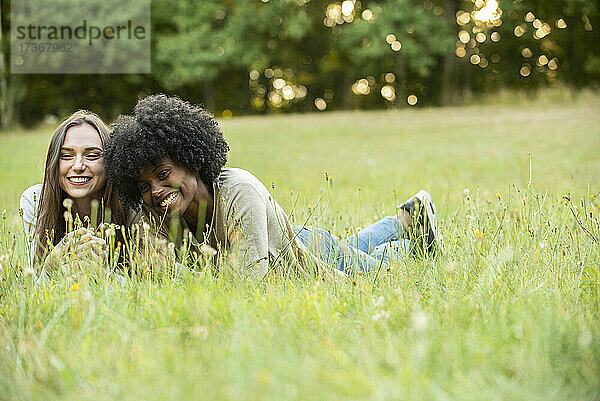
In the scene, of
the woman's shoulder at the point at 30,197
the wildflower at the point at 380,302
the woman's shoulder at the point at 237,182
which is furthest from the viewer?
the woman's shoulder at the point at 30,197

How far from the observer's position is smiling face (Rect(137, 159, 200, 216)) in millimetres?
3568

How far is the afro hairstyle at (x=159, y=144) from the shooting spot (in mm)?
3639

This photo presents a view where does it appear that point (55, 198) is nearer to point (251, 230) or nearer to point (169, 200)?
point (169, 200)

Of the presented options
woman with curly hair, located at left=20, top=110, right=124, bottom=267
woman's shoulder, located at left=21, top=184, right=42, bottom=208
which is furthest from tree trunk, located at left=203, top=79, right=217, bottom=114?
woman with curly hair, located at left=20, top=110, right=124, bottom=267

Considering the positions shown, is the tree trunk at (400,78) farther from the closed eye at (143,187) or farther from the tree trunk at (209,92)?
the closed eye at (143,187)

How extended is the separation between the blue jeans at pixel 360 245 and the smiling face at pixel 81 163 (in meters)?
1.25

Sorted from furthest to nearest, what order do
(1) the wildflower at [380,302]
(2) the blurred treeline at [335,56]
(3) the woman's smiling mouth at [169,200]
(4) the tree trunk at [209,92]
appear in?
(4) the tree trunk at [209,92], (2) the blurred treeline at [335,56], (3) the woman's smiling mouth at [169,200], (1) the wildflower at [380,302]

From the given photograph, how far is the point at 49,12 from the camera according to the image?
27.5m

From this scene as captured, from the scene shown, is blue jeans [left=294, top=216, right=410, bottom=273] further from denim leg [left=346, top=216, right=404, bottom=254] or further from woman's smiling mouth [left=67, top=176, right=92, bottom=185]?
woman's smiling mouth [left=67, top=176, right=92, bottom=185]

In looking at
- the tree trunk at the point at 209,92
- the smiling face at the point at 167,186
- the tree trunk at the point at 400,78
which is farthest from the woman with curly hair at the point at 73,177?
the tree trunk at the point at 209,92

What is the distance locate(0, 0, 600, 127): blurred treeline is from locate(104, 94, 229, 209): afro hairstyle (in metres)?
24.1

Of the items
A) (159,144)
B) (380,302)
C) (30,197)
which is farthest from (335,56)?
(380,302)

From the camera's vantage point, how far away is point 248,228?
→ 3492mm

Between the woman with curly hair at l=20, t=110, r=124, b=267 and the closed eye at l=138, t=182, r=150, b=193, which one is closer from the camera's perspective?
the closed eye at l=138, t=182, r=150, b=193
